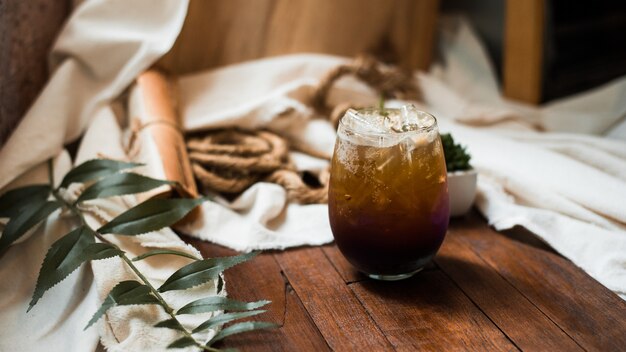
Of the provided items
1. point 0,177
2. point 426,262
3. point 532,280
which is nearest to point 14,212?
point 0,177

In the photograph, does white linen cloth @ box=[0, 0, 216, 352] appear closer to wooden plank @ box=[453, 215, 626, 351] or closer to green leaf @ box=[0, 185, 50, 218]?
green leaf @ box=[0, 185, 50, 218]

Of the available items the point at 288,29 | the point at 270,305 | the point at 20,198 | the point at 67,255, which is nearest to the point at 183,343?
the point at 270,305

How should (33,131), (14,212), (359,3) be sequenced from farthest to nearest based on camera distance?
1. (359,3)
2. (33,131)
3. (14,212)

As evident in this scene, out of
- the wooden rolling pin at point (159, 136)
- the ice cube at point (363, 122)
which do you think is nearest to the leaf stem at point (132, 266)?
the wooden rolling pin at point (159, 136)

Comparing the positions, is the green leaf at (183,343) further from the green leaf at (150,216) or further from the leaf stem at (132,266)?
the green leaf at (150,216)

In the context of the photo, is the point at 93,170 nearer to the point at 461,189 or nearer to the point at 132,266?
the point at 132,266

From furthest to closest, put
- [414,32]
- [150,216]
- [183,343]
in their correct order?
[414,32], [150,216], [183,343]

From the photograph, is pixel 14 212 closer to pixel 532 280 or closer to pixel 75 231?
pixel 75 231
